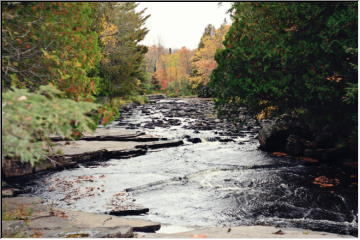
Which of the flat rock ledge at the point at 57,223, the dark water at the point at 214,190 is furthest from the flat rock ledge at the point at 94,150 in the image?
the flat rock ledge at the point at 57,223

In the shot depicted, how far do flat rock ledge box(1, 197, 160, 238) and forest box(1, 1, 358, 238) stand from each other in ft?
0.21

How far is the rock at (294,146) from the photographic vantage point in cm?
1652

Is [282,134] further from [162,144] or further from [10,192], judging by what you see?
[10,192]

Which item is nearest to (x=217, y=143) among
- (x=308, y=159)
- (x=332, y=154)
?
(x=308, y=159)

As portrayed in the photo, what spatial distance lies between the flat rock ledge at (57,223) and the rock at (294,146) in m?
9.91

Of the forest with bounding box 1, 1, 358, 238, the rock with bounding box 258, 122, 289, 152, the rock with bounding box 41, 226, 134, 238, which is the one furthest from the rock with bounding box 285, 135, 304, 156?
the rock with bounding box 41, 226, 134, 238

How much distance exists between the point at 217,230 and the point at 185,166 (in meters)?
7.11

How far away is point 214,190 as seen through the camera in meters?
11.7

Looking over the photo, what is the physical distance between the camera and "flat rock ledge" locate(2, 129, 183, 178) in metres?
13.3

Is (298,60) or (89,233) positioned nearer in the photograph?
(89,233)

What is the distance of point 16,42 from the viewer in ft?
25.7

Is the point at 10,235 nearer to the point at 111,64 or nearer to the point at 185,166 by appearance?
the point at 185,166

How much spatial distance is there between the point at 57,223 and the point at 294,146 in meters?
11.7

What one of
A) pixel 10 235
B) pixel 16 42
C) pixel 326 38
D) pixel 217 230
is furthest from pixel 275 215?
pixel 16 42
